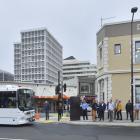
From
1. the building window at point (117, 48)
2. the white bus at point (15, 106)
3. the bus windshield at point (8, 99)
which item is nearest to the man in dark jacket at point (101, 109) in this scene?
the building window at point (117, 48)

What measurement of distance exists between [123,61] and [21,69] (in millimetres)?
92530

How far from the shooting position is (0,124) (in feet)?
102

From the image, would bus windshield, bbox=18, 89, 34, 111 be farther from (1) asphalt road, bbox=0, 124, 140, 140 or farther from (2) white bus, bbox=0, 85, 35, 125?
(1) asphalt road, bbox=0, 124, 140, 140

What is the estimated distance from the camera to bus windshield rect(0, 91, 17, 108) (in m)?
30.6

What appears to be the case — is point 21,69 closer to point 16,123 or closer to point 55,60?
point 55,60

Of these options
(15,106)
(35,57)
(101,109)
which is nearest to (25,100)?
(15,106)

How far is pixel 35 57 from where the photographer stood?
130500 millimetres

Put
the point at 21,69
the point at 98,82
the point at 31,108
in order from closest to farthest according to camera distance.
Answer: the point at 31,108
the point at 98,82
the point at 21,69

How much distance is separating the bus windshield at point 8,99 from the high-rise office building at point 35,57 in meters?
91.6

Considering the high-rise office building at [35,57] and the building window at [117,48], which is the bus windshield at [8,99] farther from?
the high-rise office building at [35,57]

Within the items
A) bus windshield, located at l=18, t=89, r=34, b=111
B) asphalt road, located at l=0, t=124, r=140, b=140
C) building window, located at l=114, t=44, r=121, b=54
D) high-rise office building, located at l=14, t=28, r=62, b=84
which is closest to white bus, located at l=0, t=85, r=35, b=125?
bus windshield, located at l=18, t=89, r=34, b=111

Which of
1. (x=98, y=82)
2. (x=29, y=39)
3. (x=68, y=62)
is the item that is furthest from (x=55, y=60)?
(x=98, y=82)

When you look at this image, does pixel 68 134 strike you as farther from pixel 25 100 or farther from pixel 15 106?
pixel 25 100

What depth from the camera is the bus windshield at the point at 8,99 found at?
3062 cm
